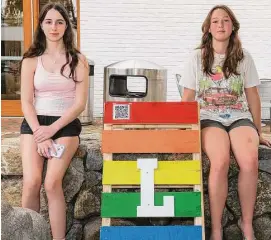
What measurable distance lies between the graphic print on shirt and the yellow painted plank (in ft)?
1.38

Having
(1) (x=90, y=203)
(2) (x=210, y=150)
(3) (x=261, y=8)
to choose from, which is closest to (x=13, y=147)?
(1) (x=90, y=203)

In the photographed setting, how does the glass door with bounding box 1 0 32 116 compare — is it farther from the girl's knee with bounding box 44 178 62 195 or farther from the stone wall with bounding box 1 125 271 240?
the girl's knee with bounding box 44 178 62 195

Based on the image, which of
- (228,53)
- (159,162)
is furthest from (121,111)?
(228,53)

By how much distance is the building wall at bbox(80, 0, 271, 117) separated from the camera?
7.75 metres

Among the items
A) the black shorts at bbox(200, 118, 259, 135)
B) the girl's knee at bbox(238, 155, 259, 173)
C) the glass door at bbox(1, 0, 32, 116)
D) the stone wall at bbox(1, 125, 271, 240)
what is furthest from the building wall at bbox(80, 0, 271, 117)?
the girl's knee at bbox(238, 155, 259, 173)

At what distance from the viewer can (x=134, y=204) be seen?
4.04 meters

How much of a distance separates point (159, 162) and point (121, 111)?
44 centimetres

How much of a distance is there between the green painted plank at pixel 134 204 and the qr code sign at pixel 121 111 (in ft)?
1.75

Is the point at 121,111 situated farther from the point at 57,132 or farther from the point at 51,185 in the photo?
the point at 51,185

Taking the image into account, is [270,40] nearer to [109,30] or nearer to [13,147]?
[109,30]

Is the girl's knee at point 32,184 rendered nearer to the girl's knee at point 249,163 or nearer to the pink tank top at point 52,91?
the pink tank top at point 52,91

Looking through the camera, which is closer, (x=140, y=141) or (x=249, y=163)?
(x=249, y=163)

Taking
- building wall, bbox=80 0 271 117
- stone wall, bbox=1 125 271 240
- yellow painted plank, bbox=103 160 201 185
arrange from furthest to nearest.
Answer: building wall, bbox=80 0 271 117
stone wall, bbox=1 125 271 240
yellow painted plank, bbox=103 160 201 185

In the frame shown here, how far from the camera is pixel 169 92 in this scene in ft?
25.8
